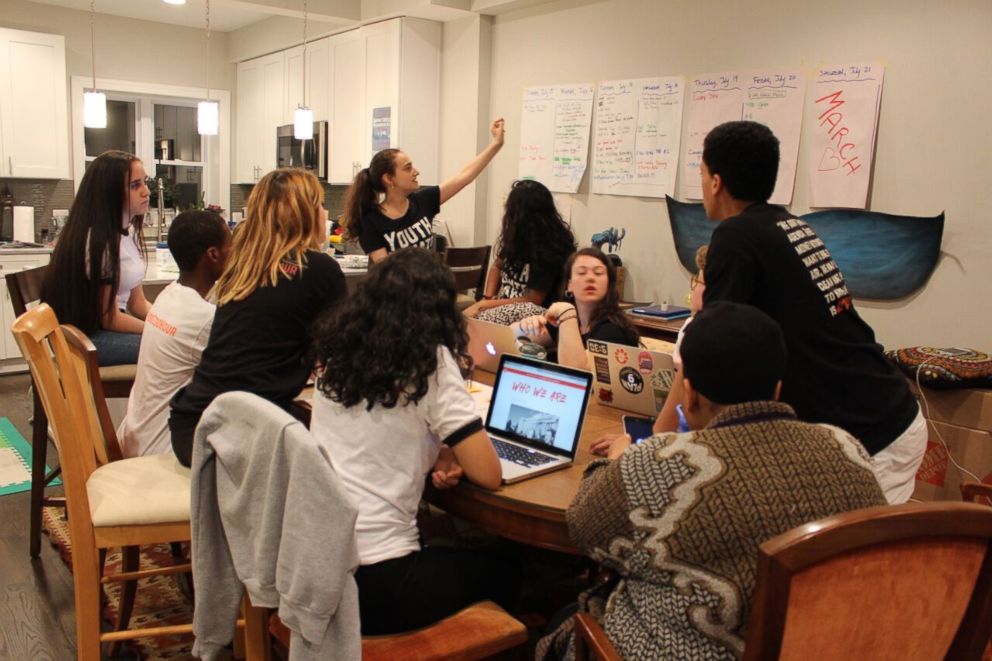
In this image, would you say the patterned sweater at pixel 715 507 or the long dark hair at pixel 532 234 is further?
the long dark hair at pixel 532 234

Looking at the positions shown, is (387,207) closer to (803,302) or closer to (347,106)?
(803,302)

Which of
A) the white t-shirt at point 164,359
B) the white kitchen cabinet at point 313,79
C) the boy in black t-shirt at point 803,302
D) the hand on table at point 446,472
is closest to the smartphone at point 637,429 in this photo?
the boy in black t-shirt at point 803,302

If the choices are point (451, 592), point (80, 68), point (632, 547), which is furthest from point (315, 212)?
point (80, 68)

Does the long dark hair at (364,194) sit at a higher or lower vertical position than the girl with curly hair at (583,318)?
higher

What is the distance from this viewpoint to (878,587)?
1171 millimetres

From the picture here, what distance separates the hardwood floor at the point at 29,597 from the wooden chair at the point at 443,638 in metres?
1.05

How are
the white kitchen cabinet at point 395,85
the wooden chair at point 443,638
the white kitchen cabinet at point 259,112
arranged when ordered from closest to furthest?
the wooden chair at point 443,638 → the white kitchen cabinet at point 395,85 → the white kitchen cabinet at point 259,112

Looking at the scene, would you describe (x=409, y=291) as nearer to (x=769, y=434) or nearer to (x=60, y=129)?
(x=769, y=434)

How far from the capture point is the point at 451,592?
177 centimetres

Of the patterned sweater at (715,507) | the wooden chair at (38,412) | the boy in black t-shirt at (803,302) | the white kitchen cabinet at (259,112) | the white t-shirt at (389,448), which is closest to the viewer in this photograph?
the patterned sweater at (715,507)

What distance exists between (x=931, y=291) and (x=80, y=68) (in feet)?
21.9

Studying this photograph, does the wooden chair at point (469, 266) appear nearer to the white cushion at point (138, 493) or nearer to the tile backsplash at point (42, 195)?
the white cushion at point (138, 493)

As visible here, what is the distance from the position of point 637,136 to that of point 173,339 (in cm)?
297

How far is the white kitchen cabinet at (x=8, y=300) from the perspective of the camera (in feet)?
18.4
